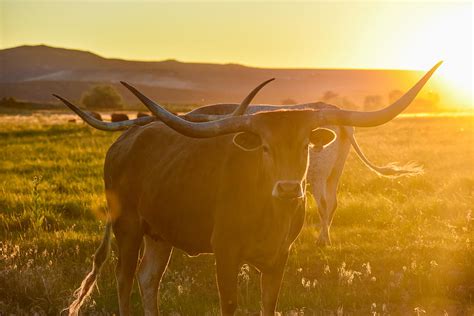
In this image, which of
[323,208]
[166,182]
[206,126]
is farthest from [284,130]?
[323,208]

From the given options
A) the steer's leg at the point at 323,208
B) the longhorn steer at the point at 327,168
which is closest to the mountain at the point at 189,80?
the longhorn steer at the point at 327,168

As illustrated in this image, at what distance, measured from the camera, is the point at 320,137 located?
16.3 ft

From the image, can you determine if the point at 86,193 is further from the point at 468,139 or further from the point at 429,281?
the point at 468,139

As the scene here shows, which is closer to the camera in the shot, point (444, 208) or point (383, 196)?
point (444, 208)

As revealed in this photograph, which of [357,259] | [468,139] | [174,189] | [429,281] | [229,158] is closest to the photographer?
[229,158]

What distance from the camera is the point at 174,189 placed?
5.39m

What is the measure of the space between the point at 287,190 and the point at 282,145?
1.28 ft

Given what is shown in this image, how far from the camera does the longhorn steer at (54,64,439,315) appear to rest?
458cm

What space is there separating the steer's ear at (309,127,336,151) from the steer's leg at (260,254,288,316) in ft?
2.95

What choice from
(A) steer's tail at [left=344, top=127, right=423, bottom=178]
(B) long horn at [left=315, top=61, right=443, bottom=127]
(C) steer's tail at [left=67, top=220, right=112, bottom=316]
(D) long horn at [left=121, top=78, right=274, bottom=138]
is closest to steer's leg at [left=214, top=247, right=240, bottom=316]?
(D) long horn at [left=121, top=78, right=274, bottom=138]

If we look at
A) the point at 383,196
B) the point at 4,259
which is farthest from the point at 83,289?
the point at 383,196

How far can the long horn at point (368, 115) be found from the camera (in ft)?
15.3

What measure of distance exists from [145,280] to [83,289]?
0.58 meters

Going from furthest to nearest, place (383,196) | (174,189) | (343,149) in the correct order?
(383,196) < (343,149) < (174,189)
